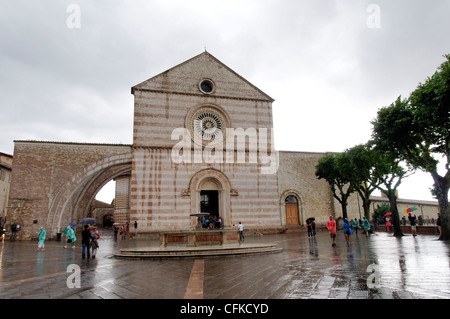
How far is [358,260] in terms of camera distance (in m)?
8.33

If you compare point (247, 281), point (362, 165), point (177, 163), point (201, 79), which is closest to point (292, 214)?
point (362, 165)

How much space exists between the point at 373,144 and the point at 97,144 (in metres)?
19.4

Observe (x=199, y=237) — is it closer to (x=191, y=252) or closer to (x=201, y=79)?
(x=191, y=252)

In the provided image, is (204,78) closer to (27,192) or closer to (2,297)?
(27,192)

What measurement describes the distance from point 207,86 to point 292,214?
45.1 ft

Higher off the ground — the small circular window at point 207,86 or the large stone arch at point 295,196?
the small circular window at point 207,86

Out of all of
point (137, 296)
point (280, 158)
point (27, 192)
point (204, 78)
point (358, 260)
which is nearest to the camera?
point (137, 296)

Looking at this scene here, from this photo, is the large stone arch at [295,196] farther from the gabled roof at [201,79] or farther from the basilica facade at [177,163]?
the gabled roof at [201,79]

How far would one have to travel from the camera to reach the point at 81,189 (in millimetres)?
23359

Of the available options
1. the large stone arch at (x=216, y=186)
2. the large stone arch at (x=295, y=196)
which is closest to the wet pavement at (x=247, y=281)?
the large stone arch at (x=216, y=186)

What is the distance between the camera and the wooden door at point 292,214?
26312 mm

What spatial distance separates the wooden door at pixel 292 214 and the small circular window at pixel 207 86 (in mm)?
12429

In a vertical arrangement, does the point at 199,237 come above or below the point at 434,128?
below
